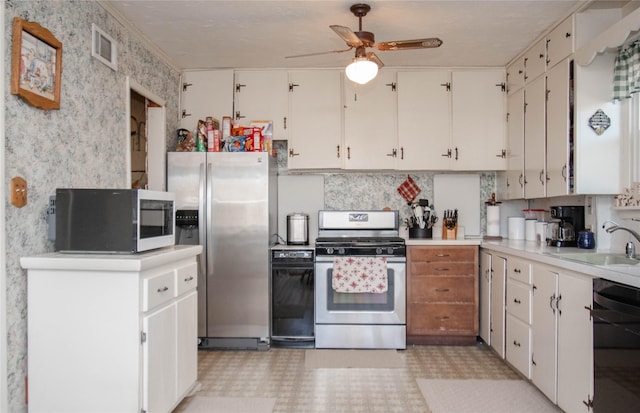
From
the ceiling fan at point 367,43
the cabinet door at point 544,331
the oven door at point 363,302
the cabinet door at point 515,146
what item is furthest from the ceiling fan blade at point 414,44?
the oven door at point 363,302

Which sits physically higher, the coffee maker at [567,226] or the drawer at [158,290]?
the coffee maker at [567,226]

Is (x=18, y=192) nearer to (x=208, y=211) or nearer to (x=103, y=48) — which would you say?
(x=103, y=48)

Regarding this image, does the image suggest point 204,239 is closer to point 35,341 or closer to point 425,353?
point 35,341

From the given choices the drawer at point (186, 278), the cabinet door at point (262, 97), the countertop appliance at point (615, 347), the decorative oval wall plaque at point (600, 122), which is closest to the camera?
the countertop appliance at point (615, 347)

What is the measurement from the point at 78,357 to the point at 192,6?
2.16 meters

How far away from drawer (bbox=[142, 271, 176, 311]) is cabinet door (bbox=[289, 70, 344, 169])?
6.50 feet

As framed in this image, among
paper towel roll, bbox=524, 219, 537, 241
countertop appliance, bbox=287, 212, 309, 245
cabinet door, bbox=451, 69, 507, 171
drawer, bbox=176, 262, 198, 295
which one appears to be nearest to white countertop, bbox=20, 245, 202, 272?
drawer, bbox=176, 262, 198, 295

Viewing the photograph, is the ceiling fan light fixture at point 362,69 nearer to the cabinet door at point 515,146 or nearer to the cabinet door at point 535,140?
the cabinet door at point 535,140

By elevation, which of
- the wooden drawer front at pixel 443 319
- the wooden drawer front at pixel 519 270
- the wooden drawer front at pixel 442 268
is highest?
the wooden drawer front at pixel 519 270

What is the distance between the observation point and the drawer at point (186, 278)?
2.41 meters

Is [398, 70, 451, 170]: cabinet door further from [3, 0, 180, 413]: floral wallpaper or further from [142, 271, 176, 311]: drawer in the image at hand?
[142, 271, 176, 311]: drawer

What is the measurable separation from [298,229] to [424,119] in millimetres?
1542

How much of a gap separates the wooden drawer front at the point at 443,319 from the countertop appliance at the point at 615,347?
1688 millimetres

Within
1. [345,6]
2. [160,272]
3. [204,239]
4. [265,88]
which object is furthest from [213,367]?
[345,6]
